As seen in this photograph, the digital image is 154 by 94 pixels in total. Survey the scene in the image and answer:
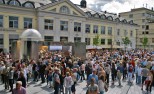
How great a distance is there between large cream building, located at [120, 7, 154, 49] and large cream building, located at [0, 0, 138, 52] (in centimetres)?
2228

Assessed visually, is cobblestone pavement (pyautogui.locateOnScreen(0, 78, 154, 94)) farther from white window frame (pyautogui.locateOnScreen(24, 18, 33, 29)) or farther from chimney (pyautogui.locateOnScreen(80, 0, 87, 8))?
chimney (pyautogui.locateOnScreen(80, 0, 87, 8))

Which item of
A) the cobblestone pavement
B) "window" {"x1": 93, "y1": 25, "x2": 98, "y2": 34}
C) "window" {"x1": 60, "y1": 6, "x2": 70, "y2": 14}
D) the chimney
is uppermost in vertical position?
the chimney

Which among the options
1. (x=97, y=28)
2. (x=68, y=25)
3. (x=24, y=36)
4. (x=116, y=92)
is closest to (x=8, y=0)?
(x=68, y=25)

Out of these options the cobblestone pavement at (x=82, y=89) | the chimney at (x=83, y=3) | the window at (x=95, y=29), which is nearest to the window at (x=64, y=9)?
the window at (x=95, y=29)

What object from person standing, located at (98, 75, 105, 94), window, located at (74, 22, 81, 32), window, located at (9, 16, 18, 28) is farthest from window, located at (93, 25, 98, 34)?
person standing, located at (98, 75, 105, 94)

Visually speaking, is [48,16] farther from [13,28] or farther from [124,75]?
[124,75]

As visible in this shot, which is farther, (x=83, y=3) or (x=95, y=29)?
(x=83, y=3)

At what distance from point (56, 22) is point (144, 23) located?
4689 cm

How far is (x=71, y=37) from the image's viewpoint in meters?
50.3

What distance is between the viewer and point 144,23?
8350cm

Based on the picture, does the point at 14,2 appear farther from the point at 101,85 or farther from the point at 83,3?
the point at 101,85

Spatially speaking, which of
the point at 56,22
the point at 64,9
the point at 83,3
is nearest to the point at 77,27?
the point at 64,9

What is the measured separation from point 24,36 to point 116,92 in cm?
1557

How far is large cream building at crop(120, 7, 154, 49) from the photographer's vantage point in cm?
8112
